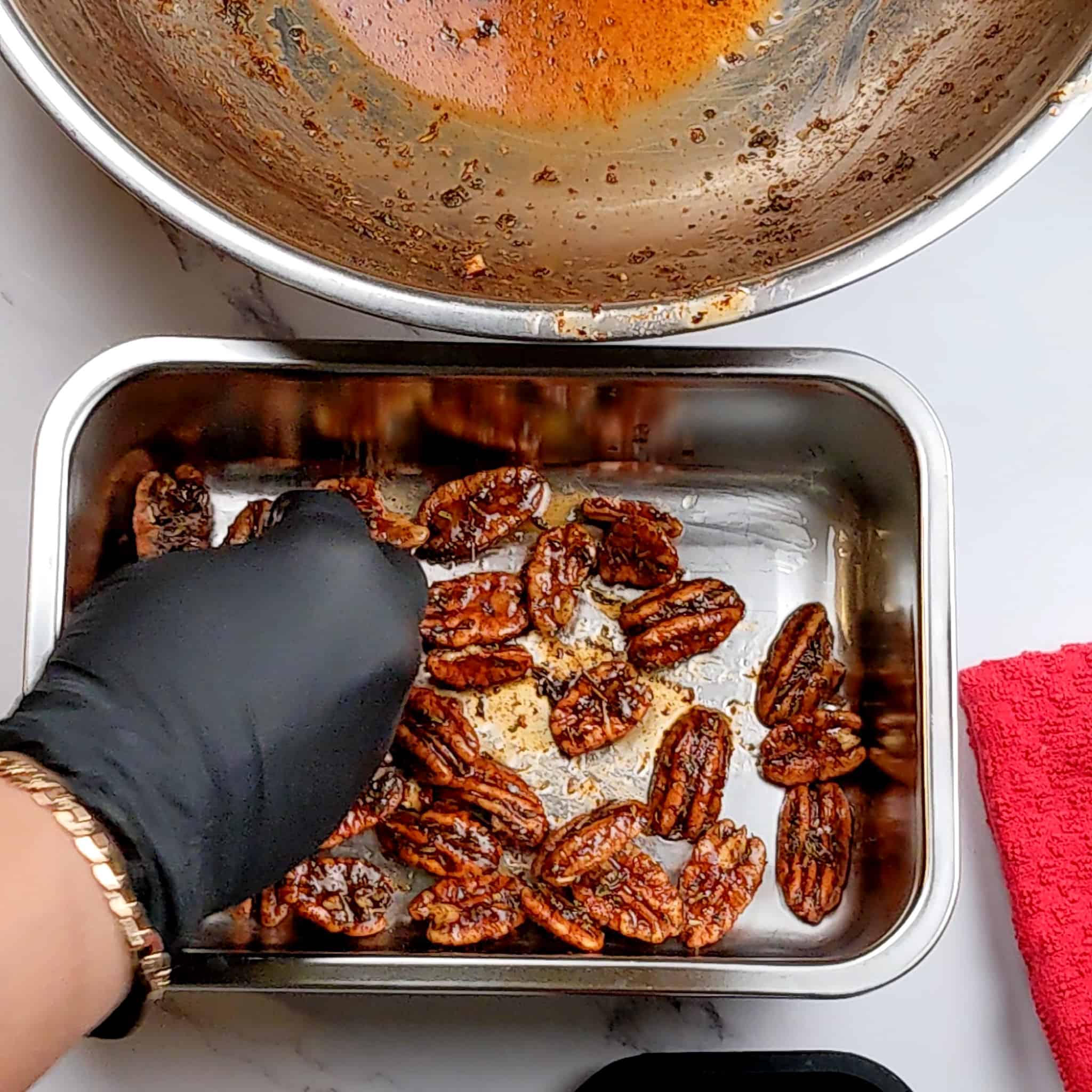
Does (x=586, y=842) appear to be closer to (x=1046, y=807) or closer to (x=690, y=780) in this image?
(x=690, y=780)

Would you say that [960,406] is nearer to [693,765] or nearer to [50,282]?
[693,765]

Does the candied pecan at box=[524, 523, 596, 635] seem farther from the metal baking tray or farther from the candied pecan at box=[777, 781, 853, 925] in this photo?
the candied pecan at box=[777, 781, 853, 925]

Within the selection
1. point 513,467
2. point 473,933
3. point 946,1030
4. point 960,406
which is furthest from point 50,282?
point 946,1030

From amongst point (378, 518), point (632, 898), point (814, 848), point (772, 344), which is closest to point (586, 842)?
point (632, 898)

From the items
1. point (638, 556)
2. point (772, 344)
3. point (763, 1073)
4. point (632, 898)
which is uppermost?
point (772, 344)

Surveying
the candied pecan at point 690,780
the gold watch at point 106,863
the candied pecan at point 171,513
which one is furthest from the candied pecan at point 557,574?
the gold watch at point 106,863

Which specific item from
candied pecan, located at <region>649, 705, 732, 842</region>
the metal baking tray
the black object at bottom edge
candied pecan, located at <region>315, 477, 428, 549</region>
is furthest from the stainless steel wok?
the black object at bottom edge

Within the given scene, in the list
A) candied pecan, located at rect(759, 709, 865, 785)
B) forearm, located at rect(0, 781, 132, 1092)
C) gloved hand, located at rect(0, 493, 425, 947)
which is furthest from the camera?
candied pecan, located at rect(759, 709, 865, 785)
